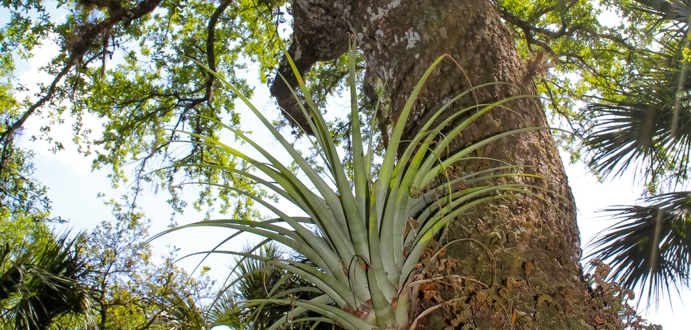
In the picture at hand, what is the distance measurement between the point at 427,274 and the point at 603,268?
0.61 m

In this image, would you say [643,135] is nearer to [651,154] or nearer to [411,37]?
[651,154]

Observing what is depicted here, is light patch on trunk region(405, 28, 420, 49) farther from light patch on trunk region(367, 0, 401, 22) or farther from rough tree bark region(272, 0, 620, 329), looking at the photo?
light patch on trunk region(367, 0, 401, 22)

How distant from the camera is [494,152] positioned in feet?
5.68

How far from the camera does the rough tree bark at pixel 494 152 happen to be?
1.34m

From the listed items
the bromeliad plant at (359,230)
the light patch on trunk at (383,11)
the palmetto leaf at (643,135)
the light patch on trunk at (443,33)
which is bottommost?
the bromeliad plant at (359,230)

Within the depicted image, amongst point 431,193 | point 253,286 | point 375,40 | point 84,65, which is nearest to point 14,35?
point 84,65

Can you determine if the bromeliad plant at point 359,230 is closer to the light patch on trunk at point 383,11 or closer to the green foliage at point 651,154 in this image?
the light patch on trunk at point 383,11

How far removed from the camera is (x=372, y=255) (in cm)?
129

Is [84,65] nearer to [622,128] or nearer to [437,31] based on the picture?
[437,31]

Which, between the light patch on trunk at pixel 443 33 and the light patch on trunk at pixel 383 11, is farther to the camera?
the light patch on trunk at pixel 383 11

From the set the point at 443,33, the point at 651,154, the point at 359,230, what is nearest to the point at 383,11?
the point at 443,33

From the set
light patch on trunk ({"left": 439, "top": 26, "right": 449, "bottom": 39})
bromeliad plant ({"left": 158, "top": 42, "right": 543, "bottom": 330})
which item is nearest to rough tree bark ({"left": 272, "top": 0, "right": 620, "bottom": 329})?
light patch on trunk ({"left": 439, "top": 26, "right": 449, "bottom": 39})

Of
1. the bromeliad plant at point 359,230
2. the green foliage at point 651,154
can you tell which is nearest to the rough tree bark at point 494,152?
the bromeliad plant at point 359,230

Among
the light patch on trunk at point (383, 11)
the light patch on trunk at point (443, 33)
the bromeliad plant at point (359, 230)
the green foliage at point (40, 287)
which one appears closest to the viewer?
the bromeliad plant at point (359, 230)
